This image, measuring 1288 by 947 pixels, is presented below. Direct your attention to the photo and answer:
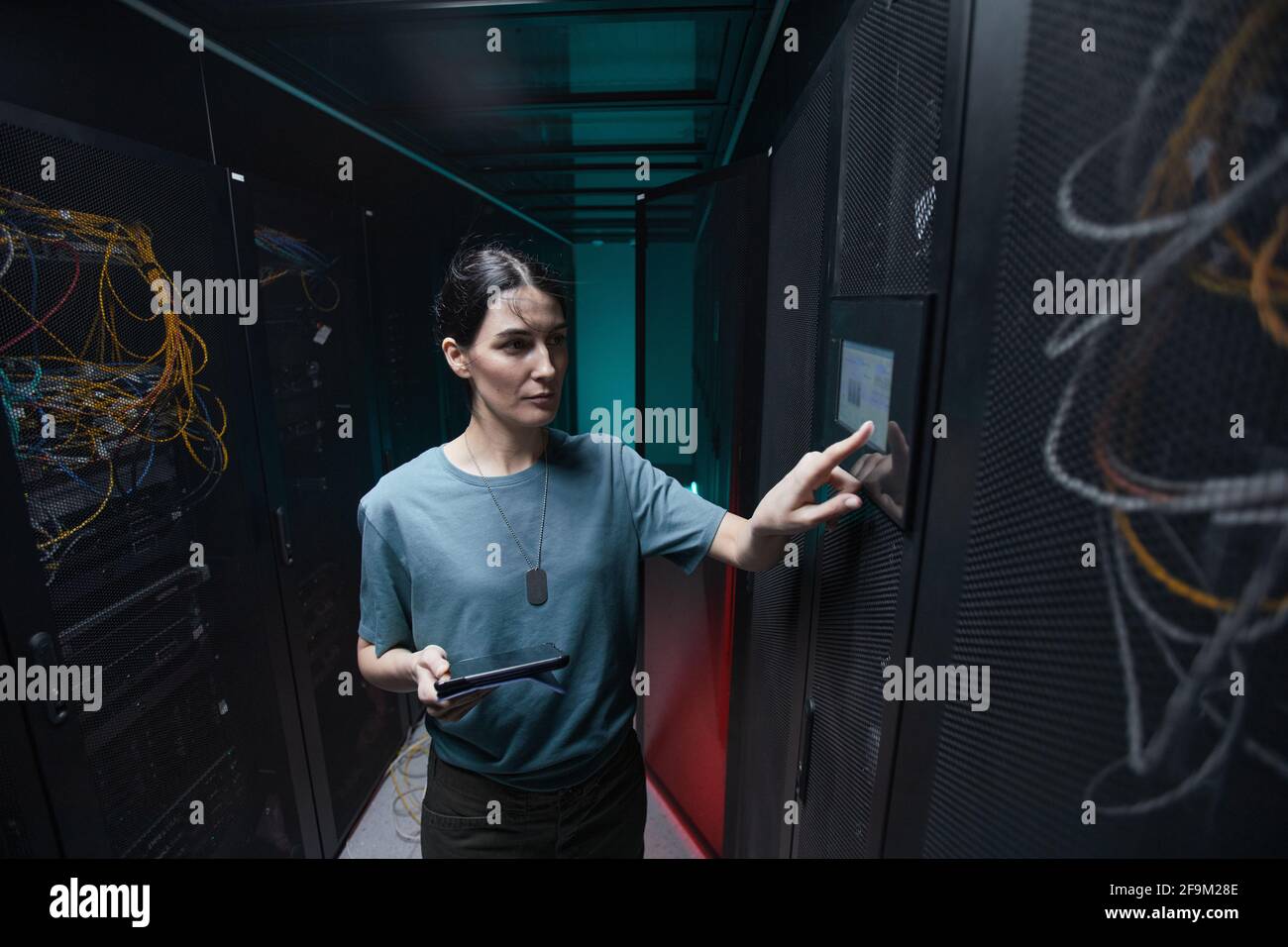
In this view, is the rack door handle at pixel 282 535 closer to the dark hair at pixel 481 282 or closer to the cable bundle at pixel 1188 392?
the dark hair at pixel 481 282

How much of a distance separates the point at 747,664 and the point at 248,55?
89.2 inches

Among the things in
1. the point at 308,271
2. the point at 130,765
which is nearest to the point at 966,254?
the point at 130,765

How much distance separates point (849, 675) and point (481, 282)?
0.92m

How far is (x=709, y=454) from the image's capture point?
84.1 inches

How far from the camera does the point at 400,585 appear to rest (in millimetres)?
1151

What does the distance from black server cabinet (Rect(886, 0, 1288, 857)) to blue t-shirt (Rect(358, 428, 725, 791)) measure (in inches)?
25.4

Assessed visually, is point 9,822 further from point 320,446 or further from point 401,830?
point 401,830

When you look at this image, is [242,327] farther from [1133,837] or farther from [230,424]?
[1133,837]

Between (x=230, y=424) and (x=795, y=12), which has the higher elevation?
(x=795, y=12)

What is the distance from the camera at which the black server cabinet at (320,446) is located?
1.82 m

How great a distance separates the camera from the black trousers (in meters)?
1.13

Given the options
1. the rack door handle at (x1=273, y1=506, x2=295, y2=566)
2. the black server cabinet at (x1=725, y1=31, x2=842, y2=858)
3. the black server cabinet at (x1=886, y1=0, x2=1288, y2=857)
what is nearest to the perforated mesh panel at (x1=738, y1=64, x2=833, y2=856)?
the black server cabinet at (x1=725, y1=31, x2=842, y2=858)

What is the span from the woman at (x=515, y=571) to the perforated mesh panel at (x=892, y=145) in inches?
18.5

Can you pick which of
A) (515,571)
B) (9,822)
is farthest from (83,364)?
(515,571)
